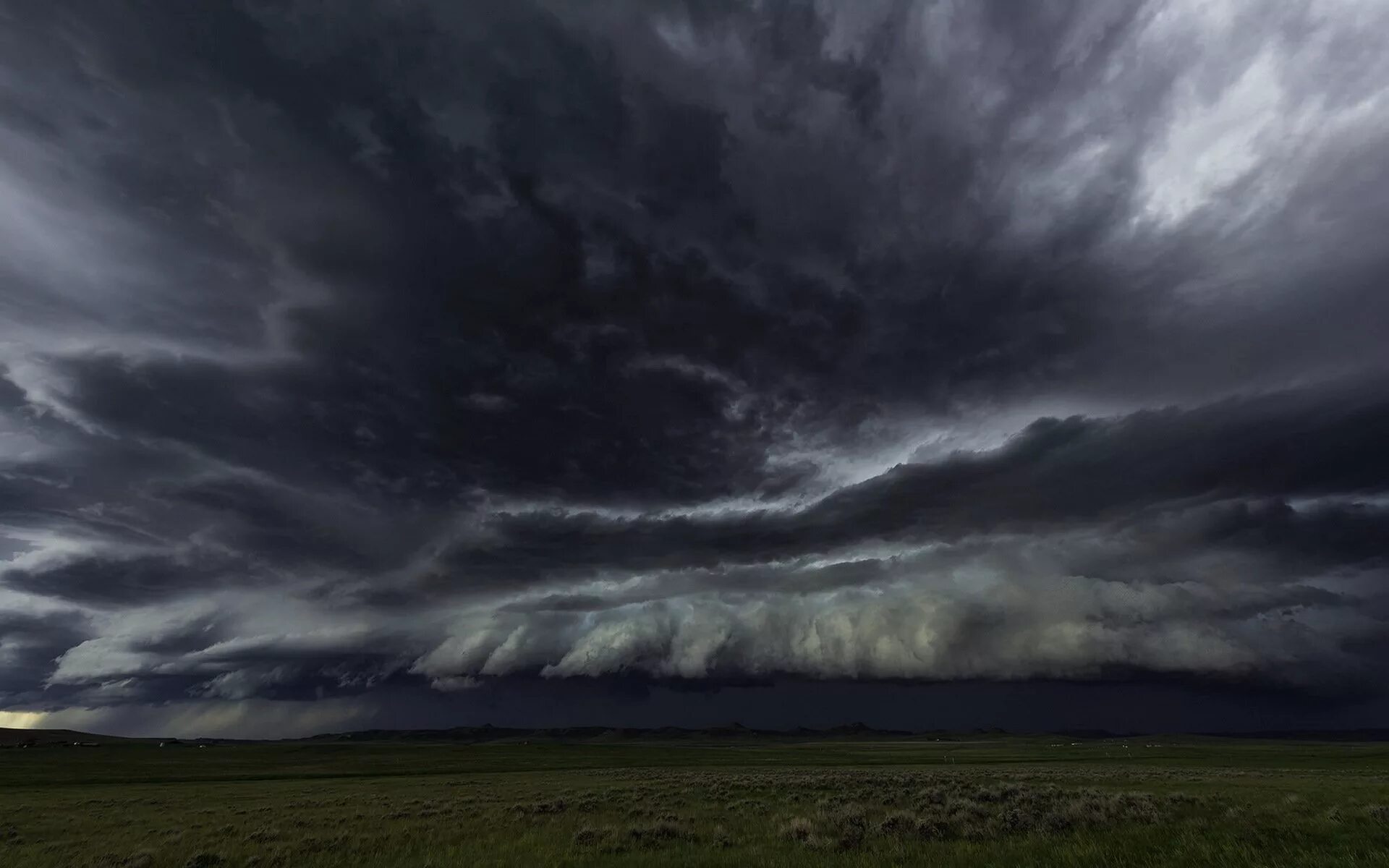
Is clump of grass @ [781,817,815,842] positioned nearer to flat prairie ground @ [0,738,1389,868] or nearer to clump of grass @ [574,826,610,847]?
flat prairie ground @ [0,738,1389,868]

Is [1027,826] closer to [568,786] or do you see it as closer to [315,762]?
[568,786]

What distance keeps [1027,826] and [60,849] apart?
33778mm

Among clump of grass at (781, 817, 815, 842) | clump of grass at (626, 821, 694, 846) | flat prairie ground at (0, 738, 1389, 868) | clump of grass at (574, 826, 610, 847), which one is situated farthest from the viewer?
clump of grass at (626, 821, 694, 846)

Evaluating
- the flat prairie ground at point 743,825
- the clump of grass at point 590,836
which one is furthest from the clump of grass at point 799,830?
the clump of grass at point 590,836

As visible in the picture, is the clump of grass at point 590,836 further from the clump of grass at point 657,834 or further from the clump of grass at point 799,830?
the clump of grass at point 799,830

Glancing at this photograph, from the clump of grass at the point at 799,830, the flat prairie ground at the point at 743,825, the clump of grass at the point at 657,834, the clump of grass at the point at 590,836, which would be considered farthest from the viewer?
the clump of grass at the point at 657,834

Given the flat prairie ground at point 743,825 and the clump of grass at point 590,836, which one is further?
the clump of grass at point 590,836

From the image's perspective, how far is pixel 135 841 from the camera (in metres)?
25.3

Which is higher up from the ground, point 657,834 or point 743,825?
point 657,834

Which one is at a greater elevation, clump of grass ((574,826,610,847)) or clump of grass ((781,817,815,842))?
clump of grass ((574,826,610,847))

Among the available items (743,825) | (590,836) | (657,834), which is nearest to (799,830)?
(743,825)

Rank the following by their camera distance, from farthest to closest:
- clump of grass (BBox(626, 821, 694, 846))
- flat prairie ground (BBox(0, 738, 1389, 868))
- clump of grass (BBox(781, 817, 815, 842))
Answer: clump of grass (BBox(626, 821, 694, 846))
clump of grass (BBox(781, 817, 815, 842))
flat prairie ground (BBox(0, 738, 1389, 868))

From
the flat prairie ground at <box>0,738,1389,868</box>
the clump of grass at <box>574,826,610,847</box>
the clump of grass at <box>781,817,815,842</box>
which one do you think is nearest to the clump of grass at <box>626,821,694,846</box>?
the flat prairie ground at <box>0,738,1389,868</box>

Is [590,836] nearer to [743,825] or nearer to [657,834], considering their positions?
[657,834]
